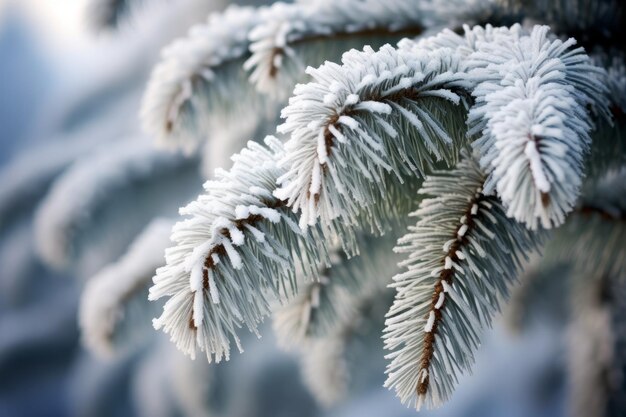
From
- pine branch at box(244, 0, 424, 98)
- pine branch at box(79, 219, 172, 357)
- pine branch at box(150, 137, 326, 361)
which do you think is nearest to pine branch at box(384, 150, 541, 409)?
pine branch at box(150, 137, 326, 361)

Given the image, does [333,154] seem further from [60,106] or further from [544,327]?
[60,106]

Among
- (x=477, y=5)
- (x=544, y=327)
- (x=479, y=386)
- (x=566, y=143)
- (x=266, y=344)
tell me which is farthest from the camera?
(x=479, y=386)

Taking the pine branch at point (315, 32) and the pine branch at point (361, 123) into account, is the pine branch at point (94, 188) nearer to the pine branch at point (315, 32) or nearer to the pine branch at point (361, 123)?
the pine branch at point (315, 32)

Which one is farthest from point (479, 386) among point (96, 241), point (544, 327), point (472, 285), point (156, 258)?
point (472, 285)

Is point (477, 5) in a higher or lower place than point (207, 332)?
higher

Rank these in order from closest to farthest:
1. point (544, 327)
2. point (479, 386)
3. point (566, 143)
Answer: point (566, 143) → point (544, 327) → point (479, 386)

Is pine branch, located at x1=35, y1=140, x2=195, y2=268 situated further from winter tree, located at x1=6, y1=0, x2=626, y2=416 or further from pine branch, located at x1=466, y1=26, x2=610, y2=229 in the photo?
pine branch, located at x1=466, y1=26, x2=610, y2=229

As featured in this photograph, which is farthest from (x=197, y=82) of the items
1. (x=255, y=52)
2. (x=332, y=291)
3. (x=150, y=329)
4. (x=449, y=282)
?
(x=150, y=329)
